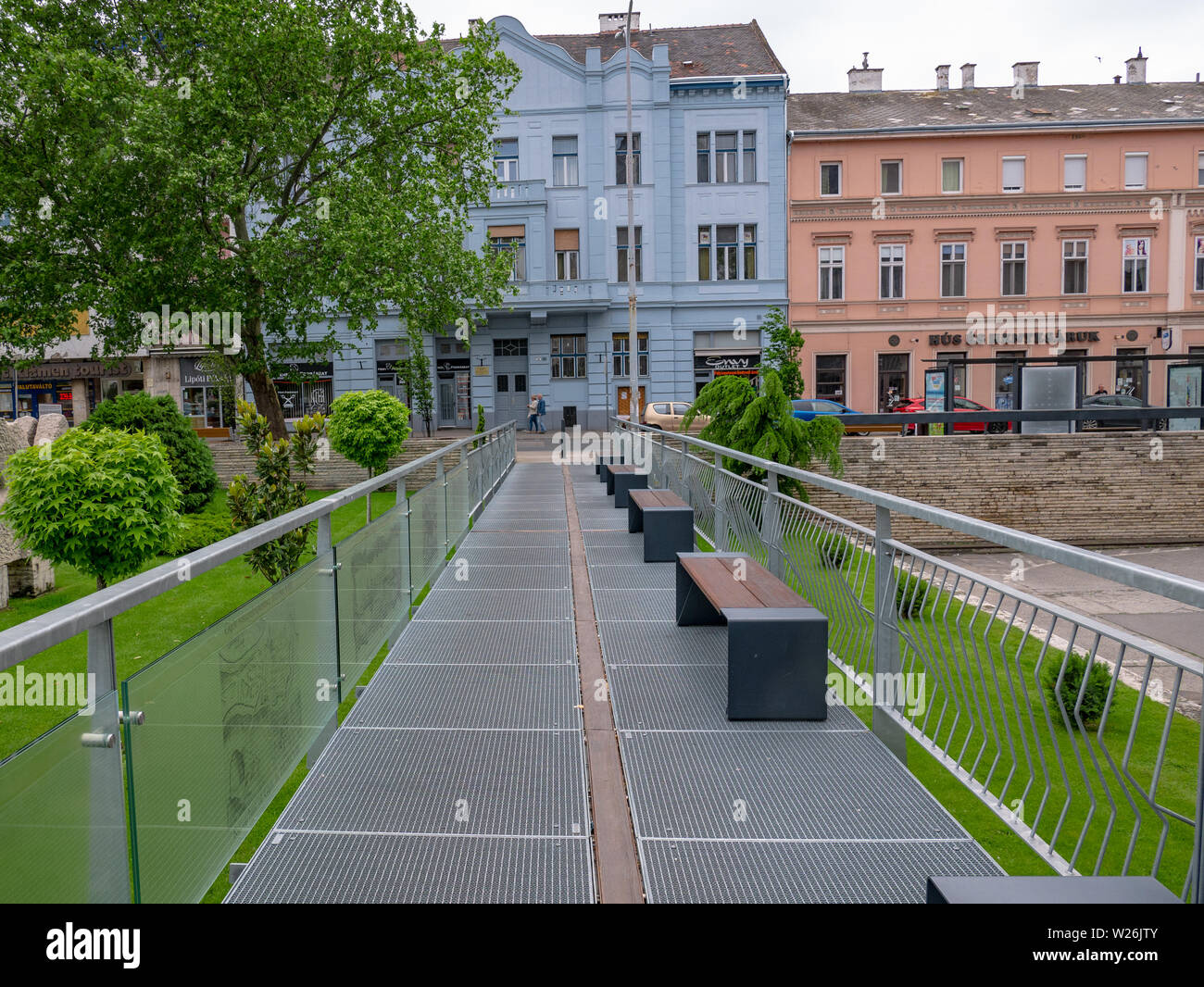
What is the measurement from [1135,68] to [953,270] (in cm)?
1558

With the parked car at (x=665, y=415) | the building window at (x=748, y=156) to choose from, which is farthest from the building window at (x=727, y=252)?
the parked car at (x=665, y=415)

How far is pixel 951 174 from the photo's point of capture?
40031mm

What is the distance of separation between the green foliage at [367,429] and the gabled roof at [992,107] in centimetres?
2483

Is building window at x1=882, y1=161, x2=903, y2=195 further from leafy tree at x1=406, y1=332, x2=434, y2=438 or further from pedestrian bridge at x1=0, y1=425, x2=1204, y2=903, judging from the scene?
pedestrian bridge at x1=0, y1=425, x2=1204, y2=903

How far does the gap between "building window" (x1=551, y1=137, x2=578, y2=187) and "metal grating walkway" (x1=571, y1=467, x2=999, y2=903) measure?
121 ft

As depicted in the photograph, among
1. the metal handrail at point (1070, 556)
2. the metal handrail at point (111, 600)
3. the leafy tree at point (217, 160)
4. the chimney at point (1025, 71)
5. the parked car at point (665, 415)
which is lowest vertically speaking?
the metal handrail at point (111, 600)

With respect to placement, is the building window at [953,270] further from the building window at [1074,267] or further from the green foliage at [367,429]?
the green foliage at [367,429]

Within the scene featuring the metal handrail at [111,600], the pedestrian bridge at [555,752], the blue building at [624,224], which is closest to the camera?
the metal handrail at [111,600]

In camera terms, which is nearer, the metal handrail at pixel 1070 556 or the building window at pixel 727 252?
the metal handrail at pixel 1070 556

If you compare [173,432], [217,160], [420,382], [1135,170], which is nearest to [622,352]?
[420,382]

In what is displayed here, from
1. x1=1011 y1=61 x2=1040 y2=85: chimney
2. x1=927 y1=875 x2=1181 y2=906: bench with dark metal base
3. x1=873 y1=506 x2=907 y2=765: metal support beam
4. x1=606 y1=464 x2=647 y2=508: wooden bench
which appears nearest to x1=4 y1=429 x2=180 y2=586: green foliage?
x1=606 y1=464 x2=647 y2=508: wooden bench

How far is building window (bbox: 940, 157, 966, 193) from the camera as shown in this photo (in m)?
39.9

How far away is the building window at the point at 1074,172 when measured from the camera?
3988 cm

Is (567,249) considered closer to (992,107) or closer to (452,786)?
(992,107)
